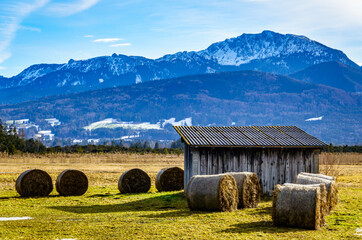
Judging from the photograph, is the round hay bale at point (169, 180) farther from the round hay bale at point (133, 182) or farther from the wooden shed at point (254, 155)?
the wooden shed at point (254, 155)

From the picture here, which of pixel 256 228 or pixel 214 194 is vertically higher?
pixel 214 194

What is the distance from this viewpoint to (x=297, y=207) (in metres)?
15.3

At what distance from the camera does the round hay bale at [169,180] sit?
27703 mm

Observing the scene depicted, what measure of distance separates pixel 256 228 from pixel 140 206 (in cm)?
700

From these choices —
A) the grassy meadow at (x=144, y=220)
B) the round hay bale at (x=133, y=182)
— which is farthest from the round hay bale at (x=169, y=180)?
the grassy meadow at (x=144, y=220)

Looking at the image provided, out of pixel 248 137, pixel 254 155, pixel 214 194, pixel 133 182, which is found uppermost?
pixel 248 137

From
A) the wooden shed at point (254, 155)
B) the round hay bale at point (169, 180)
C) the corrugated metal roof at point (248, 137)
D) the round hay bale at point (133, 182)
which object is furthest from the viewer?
the round hay bale at point (169, 180)

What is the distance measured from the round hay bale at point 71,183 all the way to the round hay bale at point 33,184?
1.99 feet

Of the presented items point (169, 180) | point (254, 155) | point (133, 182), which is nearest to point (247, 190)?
point (254, 155)

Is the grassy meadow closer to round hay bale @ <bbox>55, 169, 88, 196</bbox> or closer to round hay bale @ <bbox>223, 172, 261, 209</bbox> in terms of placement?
round hay bale @ <bbox>223, 172, 261, 209</bbox>

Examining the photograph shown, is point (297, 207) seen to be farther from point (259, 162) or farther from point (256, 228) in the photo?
point (259, 162)

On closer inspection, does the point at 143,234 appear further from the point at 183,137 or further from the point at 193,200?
the point at 183,137

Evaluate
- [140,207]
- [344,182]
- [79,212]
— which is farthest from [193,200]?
[344,182]

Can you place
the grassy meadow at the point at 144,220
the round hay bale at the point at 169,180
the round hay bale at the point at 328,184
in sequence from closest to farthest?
1. the grassy meadow at the point at 144,220
2. the round hay bale at the point at 328,184
3. the round hay bale at the point at 169,180
